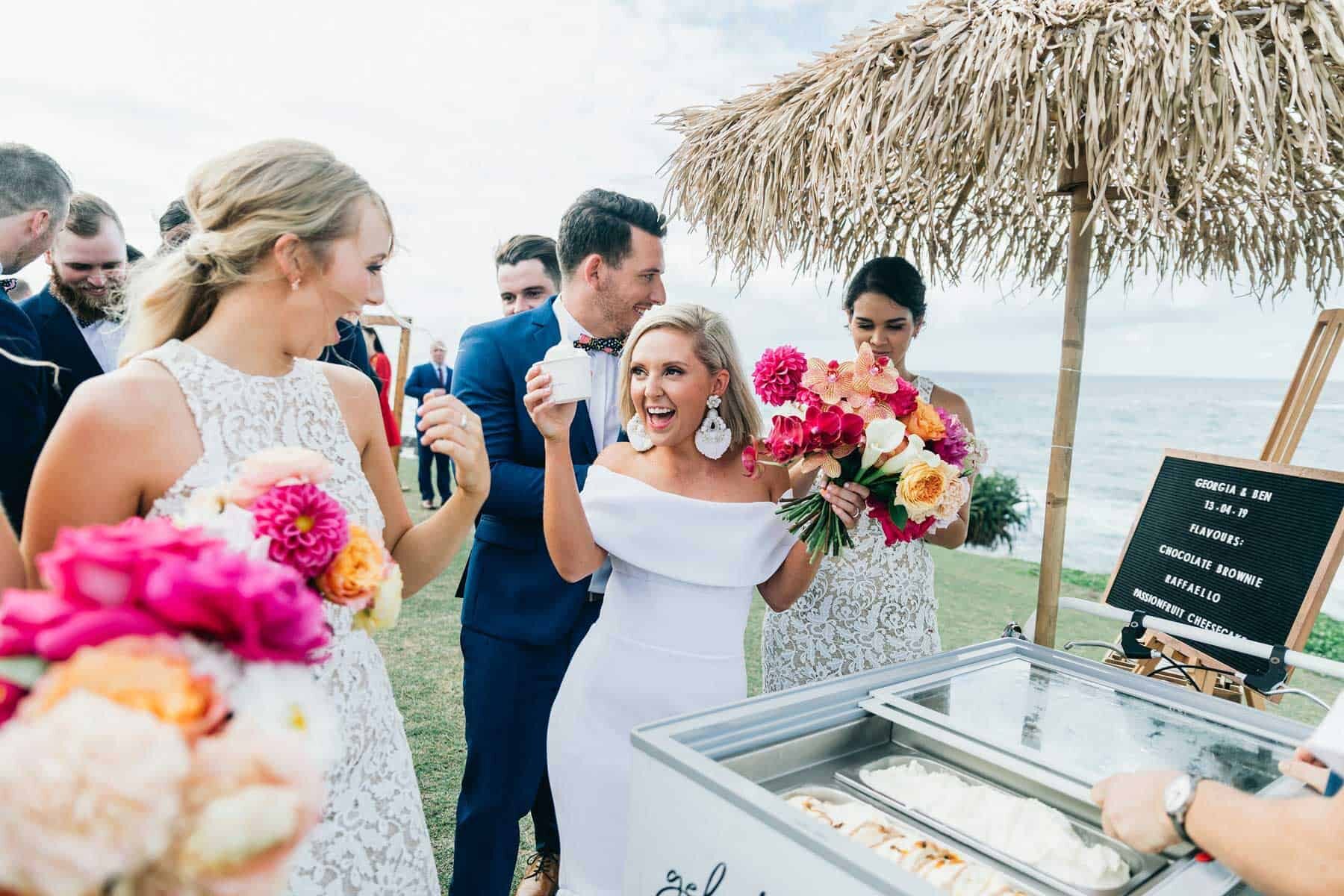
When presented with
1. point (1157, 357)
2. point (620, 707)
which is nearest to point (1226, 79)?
point (620, 707)

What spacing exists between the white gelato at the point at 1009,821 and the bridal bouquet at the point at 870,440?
24.3 inches

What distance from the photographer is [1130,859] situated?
130 centimetres

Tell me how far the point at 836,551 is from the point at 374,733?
127cm

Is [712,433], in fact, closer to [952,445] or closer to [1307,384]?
[952,445]

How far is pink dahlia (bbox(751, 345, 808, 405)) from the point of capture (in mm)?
2090

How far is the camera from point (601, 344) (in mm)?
2900

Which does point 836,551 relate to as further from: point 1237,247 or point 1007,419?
point 1007,419

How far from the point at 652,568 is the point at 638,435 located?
0.46 m

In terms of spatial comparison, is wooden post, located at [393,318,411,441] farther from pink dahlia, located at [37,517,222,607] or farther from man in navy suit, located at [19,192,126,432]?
pink dahlia, located at [37,517,222,607]

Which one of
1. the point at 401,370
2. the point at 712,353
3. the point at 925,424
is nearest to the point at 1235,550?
the point at 925,424

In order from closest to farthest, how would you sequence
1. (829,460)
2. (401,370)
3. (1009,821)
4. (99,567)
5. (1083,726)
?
(99,567) → (1009,821) → (1083,726) → (829,460) → (401,370)

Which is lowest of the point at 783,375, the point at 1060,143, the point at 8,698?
the point at 8,698

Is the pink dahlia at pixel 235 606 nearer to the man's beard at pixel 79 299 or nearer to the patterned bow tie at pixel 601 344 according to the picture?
the patterned bow tie at pixel 601 344

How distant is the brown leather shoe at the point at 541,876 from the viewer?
301 cm
